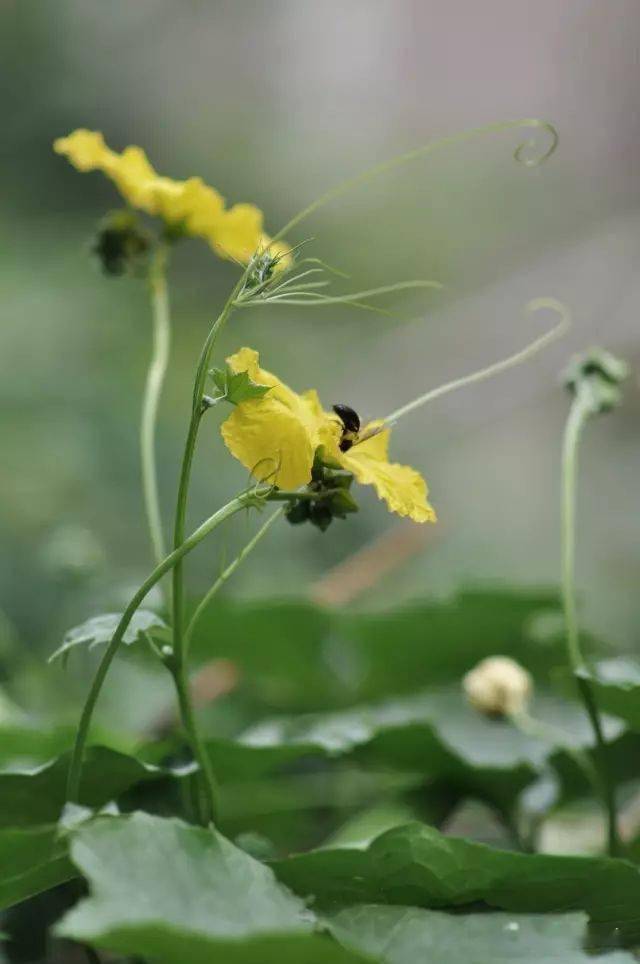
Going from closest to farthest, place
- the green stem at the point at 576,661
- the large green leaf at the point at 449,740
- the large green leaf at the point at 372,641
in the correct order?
the green stem at the point at 576,661
the large green leaf at the point at 449,740
the large green leaf at the point at 372,641

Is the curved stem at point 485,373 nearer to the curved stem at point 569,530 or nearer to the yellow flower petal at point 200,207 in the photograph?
the curved stem at point 569,530

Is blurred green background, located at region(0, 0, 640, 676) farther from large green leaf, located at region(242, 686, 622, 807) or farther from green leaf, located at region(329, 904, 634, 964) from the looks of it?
green leaf, located at region(329, 904, 634, 964)

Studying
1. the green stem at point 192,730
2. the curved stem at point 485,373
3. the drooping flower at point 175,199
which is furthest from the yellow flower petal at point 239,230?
the green stem at point 192,730

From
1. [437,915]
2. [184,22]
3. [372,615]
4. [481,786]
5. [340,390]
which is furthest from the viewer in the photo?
[184,22]

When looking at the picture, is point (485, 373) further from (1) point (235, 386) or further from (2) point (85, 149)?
(2) point (85, 149)

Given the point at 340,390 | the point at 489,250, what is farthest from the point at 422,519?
the point at 489,250

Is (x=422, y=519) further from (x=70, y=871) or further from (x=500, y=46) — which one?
(x=500, y=46)
